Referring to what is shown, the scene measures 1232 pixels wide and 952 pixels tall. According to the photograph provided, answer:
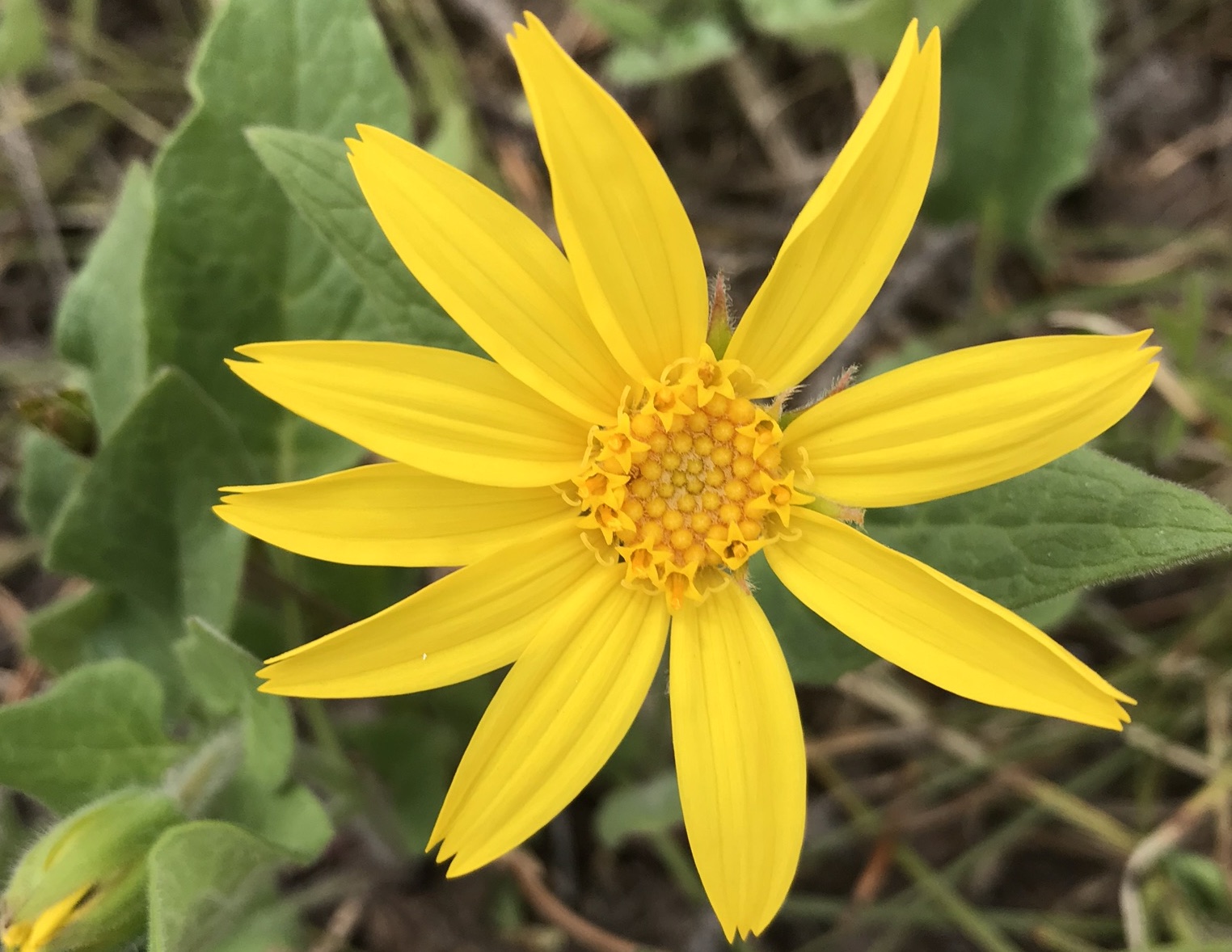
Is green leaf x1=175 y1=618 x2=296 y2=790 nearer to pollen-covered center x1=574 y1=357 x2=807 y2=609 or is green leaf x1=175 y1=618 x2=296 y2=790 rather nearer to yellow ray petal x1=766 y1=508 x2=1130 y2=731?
pollen-covered center x1=574 y1=357 x2=807 y2=609

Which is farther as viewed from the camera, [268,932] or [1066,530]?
[268,932]

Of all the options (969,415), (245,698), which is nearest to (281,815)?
(245,698)

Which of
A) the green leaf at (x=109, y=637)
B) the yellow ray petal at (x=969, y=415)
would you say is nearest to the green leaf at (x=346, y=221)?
the yellow ray petal at (x=969, y=415)

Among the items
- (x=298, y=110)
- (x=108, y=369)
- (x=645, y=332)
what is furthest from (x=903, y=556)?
(x=108, y=369)

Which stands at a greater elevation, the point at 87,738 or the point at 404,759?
the point at 87,738

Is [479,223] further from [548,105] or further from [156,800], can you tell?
[156,800]

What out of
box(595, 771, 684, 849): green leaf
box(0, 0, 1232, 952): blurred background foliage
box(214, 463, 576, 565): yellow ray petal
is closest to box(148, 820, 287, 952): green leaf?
box(0, 0, 1232, 952): blurred background foliage

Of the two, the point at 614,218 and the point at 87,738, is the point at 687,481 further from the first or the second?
the point at 87,738
